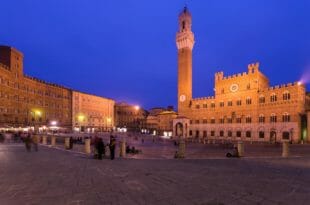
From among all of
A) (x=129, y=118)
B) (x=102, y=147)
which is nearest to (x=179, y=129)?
(x=102, y=147)

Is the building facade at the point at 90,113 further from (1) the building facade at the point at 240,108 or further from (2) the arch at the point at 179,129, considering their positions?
(1) the building facade at the point at 240,108

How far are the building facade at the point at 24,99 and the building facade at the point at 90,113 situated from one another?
4159 mm

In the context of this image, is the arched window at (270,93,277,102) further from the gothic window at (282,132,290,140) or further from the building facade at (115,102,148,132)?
the building facade at (115,102,148,132)

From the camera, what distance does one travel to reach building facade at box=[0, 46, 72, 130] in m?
57.0

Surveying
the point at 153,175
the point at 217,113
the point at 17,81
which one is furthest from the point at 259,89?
the point at 17,81

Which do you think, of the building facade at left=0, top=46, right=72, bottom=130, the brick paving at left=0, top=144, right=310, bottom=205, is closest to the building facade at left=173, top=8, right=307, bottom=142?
the building facade at left=0, top=46, right=72, bottom=130

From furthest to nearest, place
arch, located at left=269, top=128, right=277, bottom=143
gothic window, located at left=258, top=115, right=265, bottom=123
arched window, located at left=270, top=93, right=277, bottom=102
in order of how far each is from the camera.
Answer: gothic window, located at left=258, top=115, right=265, bottom=123, arched window, located at left=270, top=93, right=277, bottom=102, arch, located at left=269, top=128, right=277, bottom=143

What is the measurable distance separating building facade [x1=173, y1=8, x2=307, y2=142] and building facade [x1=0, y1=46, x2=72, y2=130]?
37.7 m

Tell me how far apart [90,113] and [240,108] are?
57491mm

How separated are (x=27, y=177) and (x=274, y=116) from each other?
4917 centimetres

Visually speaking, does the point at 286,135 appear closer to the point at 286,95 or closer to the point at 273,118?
the point at 273,118

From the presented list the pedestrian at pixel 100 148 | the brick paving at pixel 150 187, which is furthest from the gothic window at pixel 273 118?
the pedestrian at pixel 100 148

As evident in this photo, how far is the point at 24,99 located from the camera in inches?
2554

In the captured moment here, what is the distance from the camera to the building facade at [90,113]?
87125 mm
